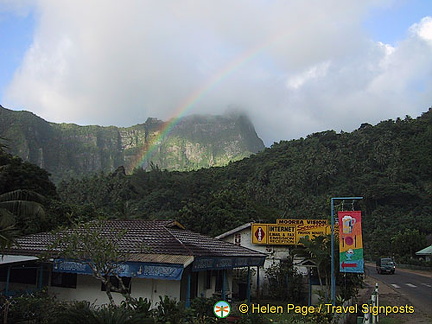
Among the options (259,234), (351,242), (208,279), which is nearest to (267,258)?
(259,234)

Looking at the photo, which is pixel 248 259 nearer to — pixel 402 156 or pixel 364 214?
pixel 364 214

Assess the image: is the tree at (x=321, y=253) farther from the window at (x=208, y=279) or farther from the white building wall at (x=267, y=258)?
the white building wall at (x=267, y=258)

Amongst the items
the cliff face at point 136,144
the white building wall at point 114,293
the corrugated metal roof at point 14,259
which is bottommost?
the white building wall at point 114,293

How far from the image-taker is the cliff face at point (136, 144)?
151m

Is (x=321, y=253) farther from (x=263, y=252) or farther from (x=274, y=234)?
(x=263, y=252)

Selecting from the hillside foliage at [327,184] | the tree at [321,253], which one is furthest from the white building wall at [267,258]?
the hillside foliage at [327,184]

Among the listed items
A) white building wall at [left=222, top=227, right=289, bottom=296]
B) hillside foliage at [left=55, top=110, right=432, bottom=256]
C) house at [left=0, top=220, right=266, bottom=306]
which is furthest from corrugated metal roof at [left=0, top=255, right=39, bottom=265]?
hillside foliage at [left=55, top=110, right=432, bottom=256]

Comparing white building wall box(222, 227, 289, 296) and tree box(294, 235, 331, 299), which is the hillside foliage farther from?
tree box(294, 235, 331, 299)

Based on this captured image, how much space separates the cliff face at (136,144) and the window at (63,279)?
423ft

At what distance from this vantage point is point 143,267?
47.8 feet

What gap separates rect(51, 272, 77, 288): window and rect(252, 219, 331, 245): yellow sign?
12062 millimetres

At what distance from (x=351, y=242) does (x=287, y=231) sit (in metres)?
11.5

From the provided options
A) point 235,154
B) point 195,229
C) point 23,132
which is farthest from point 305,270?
point 235,154

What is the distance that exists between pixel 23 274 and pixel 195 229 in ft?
95.0
